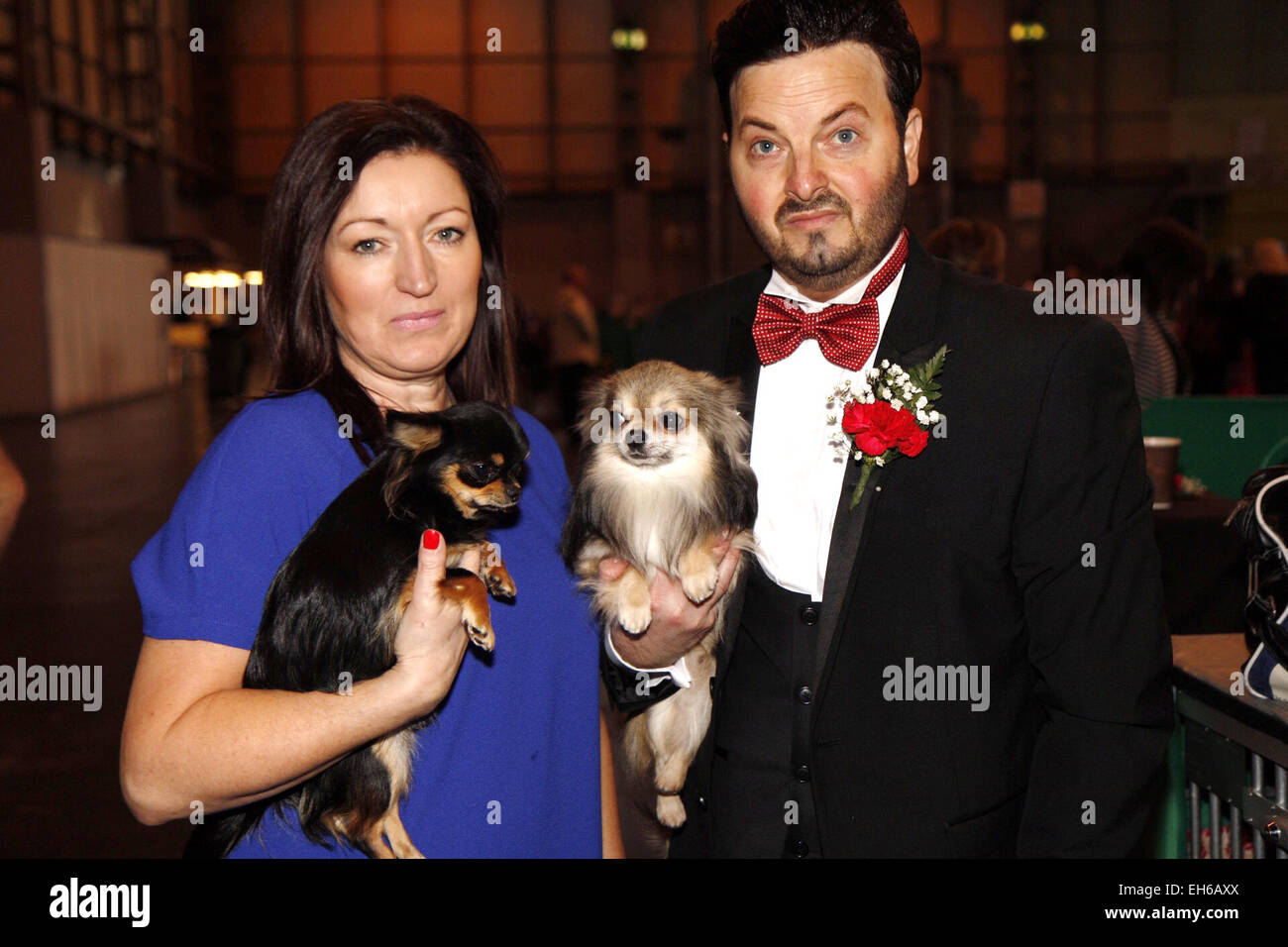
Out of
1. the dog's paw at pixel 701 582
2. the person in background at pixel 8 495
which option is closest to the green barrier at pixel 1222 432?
the dog's paw at pixel 701 582

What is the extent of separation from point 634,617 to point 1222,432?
15.7ft

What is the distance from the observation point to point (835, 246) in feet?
6.60

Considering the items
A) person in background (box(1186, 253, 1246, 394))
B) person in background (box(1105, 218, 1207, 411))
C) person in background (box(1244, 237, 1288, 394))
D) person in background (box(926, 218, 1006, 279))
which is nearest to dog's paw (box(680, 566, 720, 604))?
person in background (box(926, 218, 1006, 279))

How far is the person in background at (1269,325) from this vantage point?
28.8 ft

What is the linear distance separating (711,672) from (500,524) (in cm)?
78

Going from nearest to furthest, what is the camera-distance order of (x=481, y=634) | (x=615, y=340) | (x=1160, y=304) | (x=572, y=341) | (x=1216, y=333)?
(x=481, y=634) → (x=1160, y=304) → (x=1216, y=333) → (x=572, y=341) → (x=615, y=340)

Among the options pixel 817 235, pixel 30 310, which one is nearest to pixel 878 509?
pixel 817 235

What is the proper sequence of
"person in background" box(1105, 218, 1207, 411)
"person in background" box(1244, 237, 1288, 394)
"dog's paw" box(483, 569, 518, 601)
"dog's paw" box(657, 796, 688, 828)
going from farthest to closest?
"person in background" box(1244, 237, 1288, 394) → "person in background" box(1105, 218, 1207, 411) → "dog's paw" box(657, 796, 688, 828) → "dog's paw" box(483, 569, 518, 601)

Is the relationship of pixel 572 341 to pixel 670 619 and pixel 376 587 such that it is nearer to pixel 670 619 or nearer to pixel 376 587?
pixel 670 619

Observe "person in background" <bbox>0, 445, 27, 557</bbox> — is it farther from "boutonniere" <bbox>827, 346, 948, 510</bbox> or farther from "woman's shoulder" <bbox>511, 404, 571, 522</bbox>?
"boutonniere" <bbox>827, 346, 948, 510</bbox>

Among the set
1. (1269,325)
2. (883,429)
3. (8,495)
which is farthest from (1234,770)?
(1269,325)

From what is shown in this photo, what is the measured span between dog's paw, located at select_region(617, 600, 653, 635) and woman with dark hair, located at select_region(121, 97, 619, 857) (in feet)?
0.37

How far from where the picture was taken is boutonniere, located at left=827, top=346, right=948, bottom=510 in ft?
6.28

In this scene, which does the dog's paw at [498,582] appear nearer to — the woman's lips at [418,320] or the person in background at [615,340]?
the woman's lips at [418,320]
